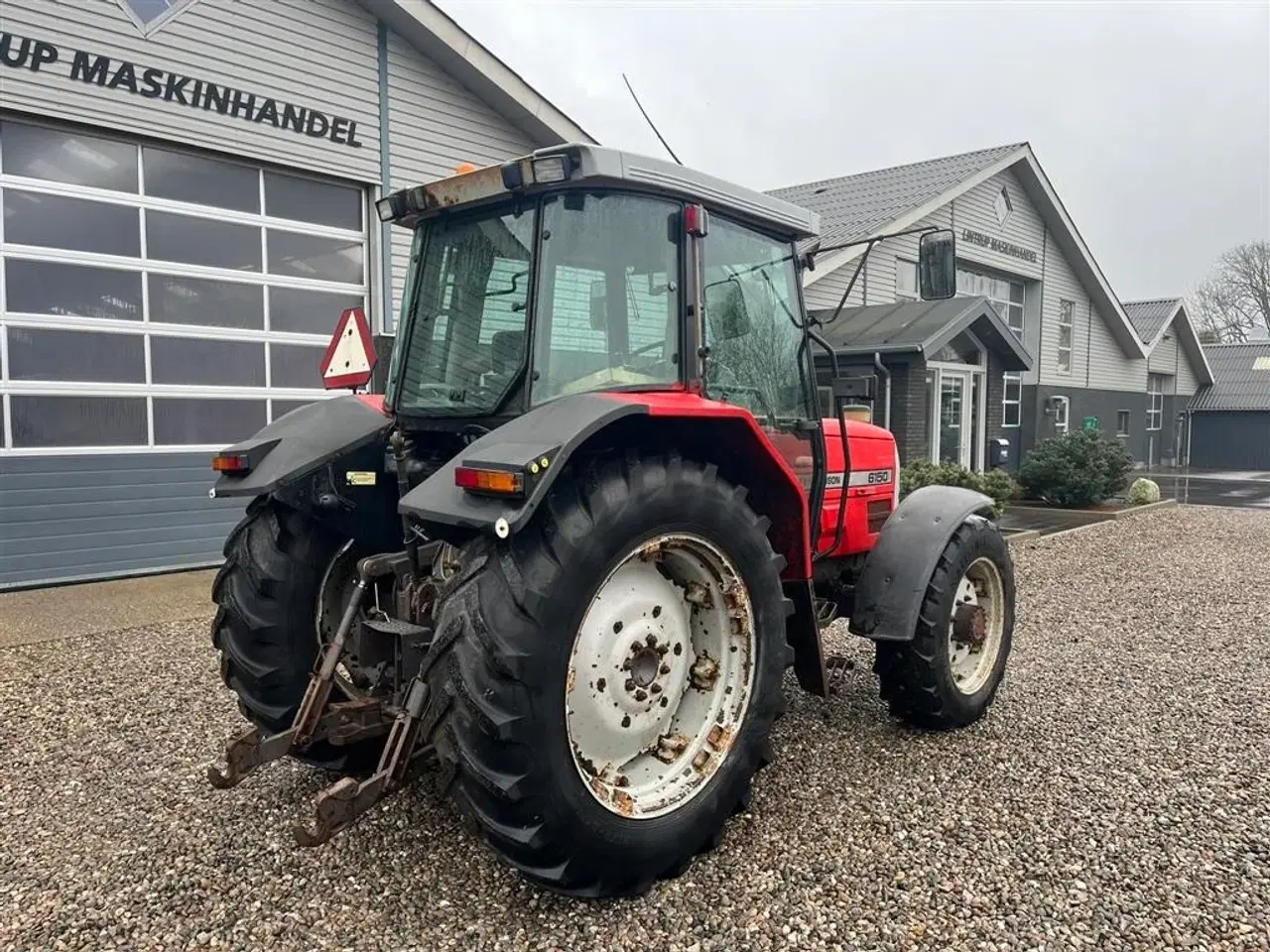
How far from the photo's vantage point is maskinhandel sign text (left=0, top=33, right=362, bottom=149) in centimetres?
663

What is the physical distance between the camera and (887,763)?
12.1ft

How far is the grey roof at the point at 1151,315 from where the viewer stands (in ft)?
81.7

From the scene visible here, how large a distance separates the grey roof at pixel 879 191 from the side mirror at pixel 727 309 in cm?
1176

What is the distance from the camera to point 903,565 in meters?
3.80

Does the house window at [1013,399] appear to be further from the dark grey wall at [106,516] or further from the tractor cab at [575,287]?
the tractor cab at [575,287]

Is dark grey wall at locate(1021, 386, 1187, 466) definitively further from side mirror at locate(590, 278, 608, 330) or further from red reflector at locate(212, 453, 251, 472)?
red reflector at locate(212, 453, 251, 472)

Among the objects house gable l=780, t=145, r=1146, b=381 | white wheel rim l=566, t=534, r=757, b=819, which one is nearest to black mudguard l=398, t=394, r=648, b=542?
white wheel rim l=566, t=534, r=757, b=819

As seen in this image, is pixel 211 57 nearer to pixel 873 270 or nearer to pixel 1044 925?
pixel 1044 925

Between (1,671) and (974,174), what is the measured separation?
16800 mm

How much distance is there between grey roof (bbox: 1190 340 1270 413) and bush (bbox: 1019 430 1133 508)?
64.0 ft

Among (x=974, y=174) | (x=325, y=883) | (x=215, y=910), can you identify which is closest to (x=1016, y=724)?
(x=325, y=883)

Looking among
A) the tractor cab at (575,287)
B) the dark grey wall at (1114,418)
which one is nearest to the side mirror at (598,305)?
the tractor cab at (575,287)

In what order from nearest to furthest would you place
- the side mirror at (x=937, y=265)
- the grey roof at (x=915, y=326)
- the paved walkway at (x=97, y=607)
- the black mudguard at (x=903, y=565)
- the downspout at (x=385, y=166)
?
the side mirror at (x=937, y=265) < the black mudguard at (x=903, y=565) < the paved walkway at (x=97, y=607) < the downspout at (x=385, y=166) < the grey roof at (x=915, y=326)

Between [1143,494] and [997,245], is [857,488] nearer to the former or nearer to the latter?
[1143,494]
